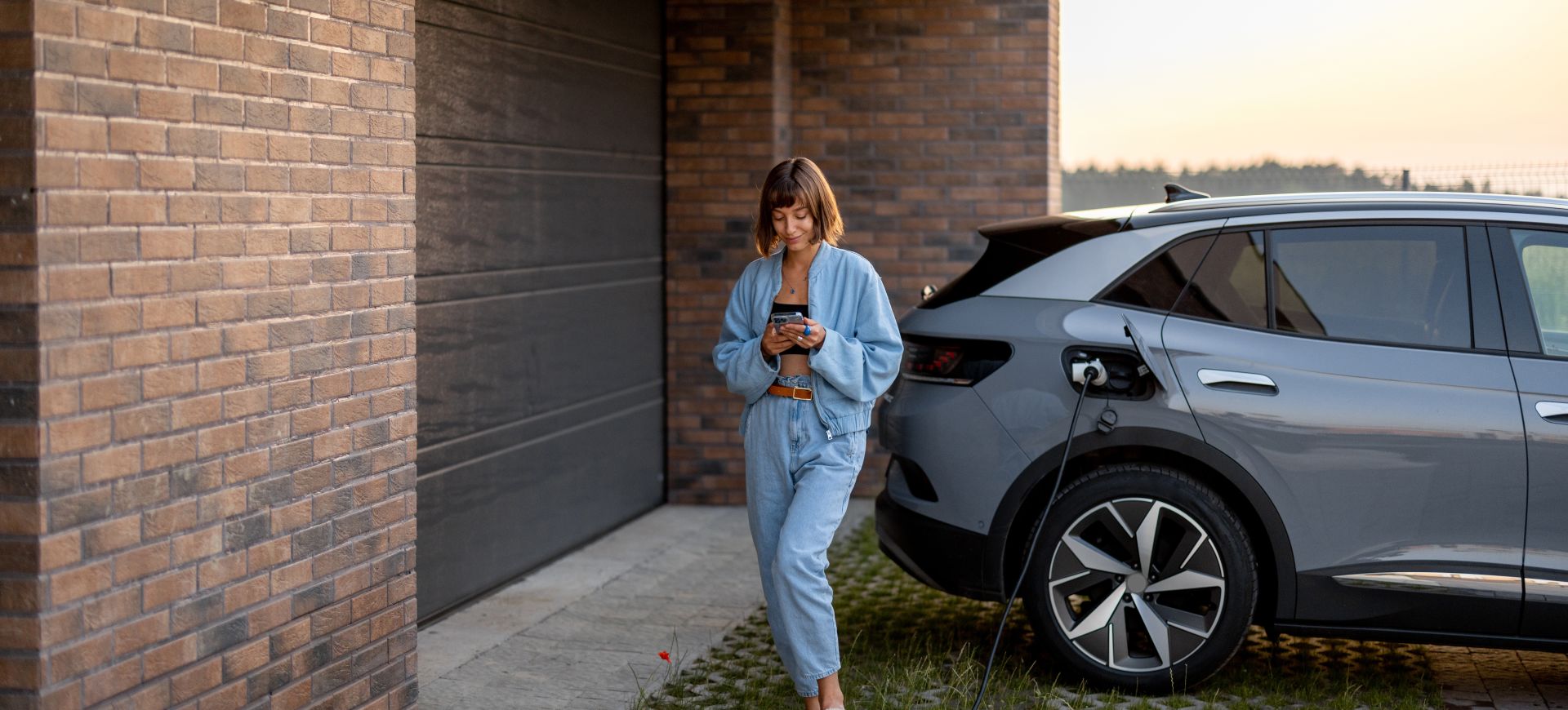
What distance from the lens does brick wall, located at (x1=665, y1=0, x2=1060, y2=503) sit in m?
9.30

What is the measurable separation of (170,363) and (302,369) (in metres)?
0.61

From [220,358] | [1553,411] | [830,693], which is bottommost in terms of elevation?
[830,693]

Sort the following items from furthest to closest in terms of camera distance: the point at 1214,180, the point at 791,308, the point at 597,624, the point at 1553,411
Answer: the point at 1214,180, the point at 597,624, the point at 1553,411, the point at 791,308

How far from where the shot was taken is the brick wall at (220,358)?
3219 millimetres

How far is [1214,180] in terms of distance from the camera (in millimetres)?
11109

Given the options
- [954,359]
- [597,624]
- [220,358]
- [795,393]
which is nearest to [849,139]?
[597,624]

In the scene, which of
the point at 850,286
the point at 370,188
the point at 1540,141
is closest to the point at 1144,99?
the point at 1540,141

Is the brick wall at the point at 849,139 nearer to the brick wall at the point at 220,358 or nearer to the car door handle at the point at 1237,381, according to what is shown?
the car door handle at the point at 1237,381

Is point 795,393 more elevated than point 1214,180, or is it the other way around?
point 1214,180

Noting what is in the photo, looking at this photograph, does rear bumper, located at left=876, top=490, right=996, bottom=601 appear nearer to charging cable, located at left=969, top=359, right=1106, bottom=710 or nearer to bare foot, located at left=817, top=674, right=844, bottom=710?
charging cable, located at left=969, top=359, right=1106, bottom=710

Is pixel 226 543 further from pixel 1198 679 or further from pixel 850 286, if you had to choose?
pixel 1198 679

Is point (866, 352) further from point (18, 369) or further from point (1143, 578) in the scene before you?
A: point (18, 369)

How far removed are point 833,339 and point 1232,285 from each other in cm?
156

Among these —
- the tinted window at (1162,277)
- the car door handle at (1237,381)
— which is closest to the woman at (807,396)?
the tinted window at (1162,277)
